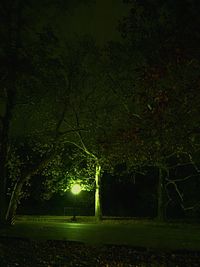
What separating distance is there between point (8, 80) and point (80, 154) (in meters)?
26.4

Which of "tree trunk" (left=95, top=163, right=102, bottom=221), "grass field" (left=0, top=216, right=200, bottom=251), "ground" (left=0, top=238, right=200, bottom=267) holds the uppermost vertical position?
"tree trunk" (left=95, top=163, right=102, bottom=221)

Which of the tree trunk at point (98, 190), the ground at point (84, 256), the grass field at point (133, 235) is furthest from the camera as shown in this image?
the tree trunk at point (98, 190)

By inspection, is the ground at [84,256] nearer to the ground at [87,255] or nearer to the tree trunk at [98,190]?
the ground at [87,255]

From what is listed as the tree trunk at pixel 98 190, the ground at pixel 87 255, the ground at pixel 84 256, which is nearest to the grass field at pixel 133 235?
the ground at pixel 87 255

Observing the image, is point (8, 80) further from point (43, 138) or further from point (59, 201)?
point (59, 201)

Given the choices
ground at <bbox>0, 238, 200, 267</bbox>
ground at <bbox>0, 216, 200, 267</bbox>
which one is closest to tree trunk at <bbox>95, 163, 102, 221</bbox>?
ground at <bbox>0, 216, 200, 267</bbox>

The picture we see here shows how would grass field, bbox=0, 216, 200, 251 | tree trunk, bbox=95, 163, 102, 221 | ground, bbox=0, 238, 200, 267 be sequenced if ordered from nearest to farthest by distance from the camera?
1. ground, bbox=0, 238, 200, 267
2. grass field, bbox=0, 216, 200, 251
3. tree trunk, bbox=95, 163, 102, 221

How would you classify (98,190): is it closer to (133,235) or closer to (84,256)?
(133,235)

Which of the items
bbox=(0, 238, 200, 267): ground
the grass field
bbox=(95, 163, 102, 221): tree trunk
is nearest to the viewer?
bbox=(0, 238, 200, 267): ground

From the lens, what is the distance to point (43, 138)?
35.5 metres

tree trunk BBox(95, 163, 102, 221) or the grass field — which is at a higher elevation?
tree trunk BBox(95, 163, 102, 221)

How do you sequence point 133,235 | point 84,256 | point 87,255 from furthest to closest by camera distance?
point 133,235, point 87,255, point 84,256

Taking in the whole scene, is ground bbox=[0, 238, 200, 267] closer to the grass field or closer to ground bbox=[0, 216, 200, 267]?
ground bbox=[0, 216, 200, 267]

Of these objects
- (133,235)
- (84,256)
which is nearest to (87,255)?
(84,256)
